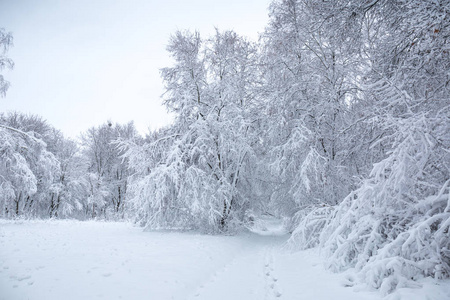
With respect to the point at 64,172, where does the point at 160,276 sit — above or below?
below

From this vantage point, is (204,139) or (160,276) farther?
(204,139)

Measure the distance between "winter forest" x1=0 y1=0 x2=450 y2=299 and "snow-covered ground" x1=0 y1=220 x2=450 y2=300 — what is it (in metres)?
0.52

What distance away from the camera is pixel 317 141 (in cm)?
873

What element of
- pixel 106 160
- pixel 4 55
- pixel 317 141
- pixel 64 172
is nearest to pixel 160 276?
pixel 317 141

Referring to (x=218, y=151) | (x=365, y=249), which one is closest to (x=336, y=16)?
(x=365, y=249)

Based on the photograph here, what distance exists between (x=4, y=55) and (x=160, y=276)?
1388 cm

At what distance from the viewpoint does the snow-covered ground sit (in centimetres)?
367

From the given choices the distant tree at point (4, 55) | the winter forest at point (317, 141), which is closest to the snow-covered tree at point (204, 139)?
the winter forest at point (317, 141)

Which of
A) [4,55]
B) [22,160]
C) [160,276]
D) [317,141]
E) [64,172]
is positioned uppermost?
[4,55]

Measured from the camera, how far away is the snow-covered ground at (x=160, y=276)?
3.67 metres

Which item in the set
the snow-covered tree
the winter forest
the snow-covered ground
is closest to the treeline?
the winter forest

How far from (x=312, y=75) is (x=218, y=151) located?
5465mm

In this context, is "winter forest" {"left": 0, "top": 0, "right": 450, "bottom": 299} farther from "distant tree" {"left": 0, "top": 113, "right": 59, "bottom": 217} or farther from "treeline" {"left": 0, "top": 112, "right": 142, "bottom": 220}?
"treeline" {"left": 0, "top": 112, "right": 142, "bottom": 220}

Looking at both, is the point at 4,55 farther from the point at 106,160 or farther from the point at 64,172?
the point at 106,160
